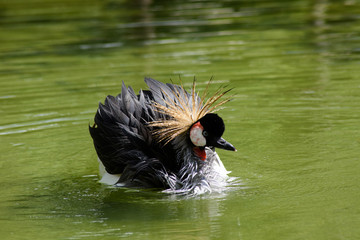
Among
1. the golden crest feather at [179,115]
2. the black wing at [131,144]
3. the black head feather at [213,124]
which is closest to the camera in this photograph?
the black head feather at [213,124]

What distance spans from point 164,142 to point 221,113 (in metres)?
2.43

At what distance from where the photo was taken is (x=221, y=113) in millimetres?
9047

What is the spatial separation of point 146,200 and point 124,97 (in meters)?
1.14

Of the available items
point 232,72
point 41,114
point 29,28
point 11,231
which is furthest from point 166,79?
point 29,28

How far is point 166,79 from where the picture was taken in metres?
Answer: 10.7

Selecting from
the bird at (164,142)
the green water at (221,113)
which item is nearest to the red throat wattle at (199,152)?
the bird at (164,142)

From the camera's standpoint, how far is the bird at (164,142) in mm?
6586

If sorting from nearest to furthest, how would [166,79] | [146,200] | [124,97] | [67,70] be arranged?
1. [146,200]
2. [124,97]
3. [166,79]
4. [67,70]

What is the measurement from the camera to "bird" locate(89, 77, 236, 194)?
259 inches

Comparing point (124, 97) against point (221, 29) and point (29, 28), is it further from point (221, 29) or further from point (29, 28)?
point (29, 28)

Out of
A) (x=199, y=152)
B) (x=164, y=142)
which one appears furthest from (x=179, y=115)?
(x=199, y=152)

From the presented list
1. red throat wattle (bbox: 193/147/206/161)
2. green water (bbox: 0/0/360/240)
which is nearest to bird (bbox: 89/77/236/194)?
red throat wattle (bbox: 193/147/206/161)

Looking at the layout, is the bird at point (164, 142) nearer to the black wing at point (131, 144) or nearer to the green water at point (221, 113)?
the black wing at point (131, 144)

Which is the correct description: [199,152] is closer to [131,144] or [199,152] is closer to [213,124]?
[213,124]
